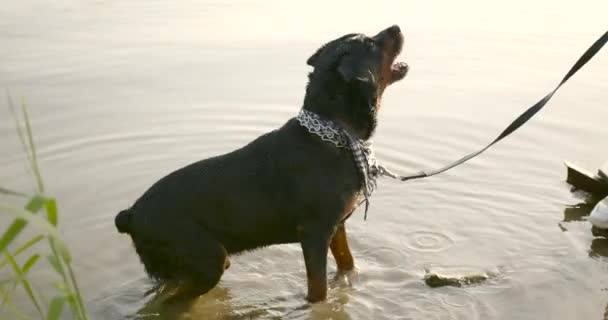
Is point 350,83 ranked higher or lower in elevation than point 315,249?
higher

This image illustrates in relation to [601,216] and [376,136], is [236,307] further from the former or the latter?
[376,136]

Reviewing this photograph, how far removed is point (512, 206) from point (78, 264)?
3.51 metres

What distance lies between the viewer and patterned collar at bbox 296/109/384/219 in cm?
458

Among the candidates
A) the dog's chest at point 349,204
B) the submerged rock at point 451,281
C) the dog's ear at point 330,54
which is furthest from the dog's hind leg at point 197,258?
the submerged rock at point 451,281

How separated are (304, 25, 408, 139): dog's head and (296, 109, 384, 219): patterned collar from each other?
8 centimetres

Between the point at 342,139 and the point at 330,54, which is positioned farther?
the point at 330,54

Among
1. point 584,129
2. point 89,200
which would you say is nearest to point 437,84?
point 584,129

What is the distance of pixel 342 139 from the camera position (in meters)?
4.60

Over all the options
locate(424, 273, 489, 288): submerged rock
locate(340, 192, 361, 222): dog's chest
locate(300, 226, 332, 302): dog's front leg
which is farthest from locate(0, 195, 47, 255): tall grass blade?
locate(424, 273, 489, 288): submerged rock

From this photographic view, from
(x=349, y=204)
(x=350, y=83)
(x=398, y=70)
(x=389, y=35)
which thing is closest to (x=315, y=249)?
(x=349, y=204)

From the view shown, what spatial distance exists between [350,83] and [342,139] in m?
0.35

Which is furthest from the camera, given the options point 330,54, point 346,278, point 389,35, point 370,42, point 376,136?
point 376,136

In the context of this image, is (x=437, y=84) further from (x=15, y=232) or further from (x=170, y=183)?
(x=15, y=232)

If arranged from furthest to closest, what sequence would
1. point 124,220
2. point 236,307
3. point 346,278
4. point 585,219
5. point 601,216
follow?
point 585,219
point 601,216
point 346,278
point 236,307
point 124,220
